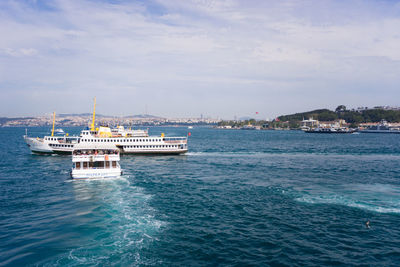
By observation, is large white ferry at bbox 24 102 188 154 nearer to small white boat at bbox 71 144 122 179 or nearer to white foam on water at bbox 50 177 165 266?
small white boat at bbox 71 144 122 179

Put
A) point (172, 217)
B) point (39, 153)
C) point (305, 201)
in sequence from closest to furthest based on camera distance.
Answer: point (172, 217), point (305, 201), point (39, 153)

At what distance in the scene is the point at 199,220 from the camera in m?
27.1

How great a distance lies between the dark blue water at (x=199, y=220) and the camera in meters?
20.2

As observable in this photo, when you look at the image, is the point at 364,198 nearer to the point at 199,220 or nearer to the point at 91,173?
the point at 199,220

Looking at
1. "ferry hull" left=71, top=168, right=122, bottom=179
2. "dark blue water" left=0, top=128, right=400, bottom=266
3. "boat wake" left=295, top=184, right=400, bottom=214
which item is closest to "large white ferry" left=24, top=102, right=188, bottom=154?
"dark blue water" left=0, top=128, right=400, bottom=266

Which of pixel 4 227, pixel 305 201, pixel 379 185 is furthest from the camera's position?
pixel 379 185

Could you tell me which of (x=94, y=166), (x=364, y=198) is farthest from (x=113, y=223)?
(x=364, y=198)

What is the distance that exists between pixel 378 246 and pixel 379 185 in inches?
947

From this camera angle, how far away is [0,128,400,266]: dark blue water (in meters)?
20.2

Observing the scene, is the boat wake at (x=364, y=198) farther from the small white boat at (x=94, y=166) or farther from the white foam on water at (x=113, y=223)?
the small white boat at (x=94, y=166)

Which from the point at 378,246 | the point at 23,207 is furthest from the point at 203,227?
the point at 23,207

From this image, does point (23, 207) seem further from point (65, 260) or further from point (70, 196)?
point (65, 260)

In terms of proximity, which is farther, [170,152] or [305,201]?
[170,152]

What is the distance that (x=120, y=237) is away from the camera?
904 inches
